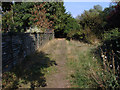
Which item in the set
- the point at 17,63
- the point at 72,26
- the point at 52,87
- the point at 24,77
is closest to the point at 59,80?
the point at 52,87

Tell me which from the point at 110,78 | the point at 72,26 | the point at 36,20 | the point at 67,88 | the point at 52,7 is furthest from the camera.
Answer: the point at 72,26

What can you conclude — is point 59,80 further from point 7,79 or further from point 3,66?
point 3,66

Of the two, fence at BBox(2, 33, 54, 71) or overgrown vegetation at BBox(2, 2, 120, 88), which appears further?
fence at BBox(2, 33, 54, 71)

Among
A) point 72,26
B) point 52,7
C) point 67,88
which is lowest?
point 67,88

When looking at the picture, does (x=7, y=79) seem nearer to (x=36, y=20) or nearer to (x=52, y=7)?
(x=52, y=7)

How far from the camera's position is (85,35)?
14445mm

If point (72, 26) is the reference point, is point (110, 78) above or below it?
below

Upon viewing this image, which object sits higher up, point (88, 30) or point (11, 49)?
point (88, 30)

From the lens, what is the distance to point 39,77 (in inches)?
185

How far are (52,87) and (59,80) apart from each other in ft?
1.81

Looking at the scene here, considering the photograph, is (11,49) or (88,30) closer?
(11,49)

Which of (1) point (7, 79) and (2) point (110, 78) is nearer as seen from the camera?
(2) point (110, 78)

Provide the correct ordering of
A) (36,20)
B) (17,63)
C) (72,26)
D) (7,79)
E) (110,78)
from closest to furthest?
1. (110,78)
2. (7,79)
3. (17,63)
4. (36,20)
5. (72,26)

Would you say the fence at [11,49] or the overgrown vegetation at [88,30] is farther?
the fence at [11,49]
